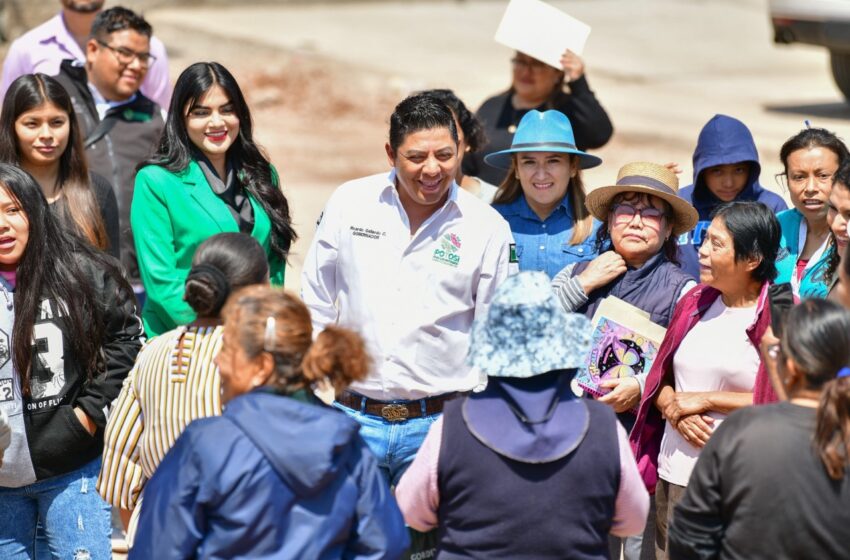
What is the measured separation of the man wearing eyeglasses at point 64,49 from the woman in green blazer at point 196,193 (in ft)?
7.03

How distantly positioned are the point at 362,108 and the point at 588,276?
10.8 meters

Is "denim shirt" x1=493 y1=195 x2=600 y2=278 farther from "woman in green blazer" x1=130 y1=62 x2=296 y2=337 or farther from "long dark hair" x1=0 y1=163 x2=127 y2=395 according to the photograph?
"long dark hair" x1=0 y1=163 x2=127 y2=395

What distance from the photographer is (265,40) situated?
56.6ft

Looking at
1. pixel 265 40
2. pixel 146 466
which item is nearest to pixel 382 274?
pixel 146 466

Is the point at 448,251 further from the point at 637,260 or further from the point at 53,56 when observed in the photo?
the point at 53,56

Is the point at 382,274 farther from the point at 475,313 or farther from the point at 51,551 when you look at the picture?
the point at 51,551

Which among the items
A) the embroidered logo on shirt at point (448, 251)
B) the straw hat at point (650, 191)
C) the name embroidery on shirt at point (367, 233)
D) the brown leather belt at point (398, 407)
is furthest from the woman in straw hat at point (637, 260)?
the name embroidery on shirt at point (367, 233)

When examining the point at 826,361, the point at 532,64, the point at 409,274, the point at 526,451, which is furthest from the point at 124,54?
the point at 826,361

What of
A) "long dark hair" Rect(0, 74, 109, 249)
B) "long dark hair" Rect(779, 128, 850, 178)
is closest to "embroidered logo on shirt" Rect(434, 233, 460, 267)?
"long dark hair" Rect(0, 74, 109, 249)

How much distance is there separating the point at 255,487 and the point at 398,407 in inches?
54.2

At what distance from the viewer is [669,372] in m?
4.59

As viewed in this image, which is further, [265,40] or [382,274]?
[265,40]

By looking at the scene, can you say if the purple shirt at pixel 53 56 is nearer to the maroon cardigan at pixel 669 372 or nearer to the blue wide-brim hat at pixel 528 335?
the maroon cardigan at pixel 669 372

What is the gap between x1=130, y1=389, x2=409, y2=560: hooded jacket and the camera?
3.15m
